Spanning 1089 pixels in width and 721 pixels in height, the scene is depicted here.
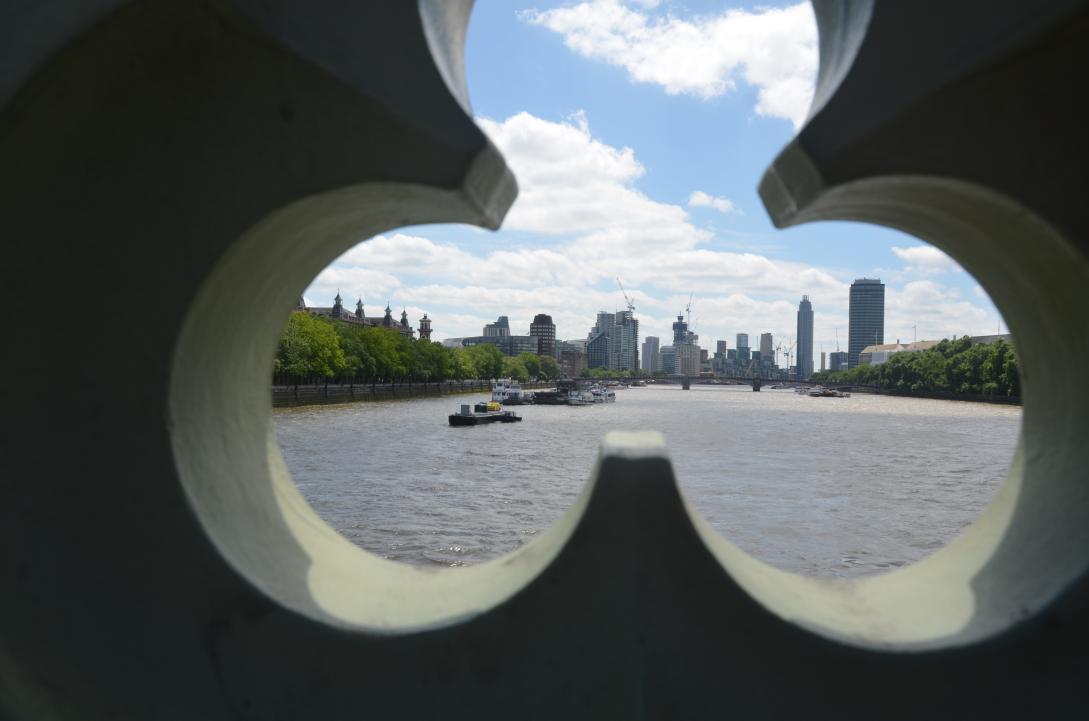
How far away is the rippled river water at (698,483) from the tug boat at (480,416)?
3.20 feet

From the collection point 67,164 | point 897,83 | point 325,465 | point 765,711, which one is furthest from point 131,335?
point 325,465

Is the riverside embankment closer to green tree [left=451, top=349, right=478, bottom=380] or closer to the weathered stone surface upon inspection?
green tree [left=451, top=349, right=478, bottom=380]

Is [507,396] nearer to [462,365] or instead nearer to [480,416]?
[480,416]

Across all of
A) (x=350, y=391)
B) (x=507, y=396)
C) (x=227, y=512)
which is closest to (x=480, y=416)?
(x=507, y=396)

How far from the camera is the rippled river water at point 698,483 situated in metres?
16.2

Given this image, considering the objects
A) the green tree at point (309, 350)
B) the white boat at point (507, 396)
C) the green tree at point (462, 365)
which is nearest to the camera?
the green tree at point (309, 350)

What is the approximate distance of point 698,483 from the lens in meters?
23.1

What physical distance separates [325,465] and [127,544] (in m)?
23.8

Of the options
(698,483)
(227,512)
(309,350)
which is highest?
(309,350)

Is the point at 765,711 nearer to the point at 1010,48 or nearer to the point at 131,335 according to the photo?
the point at 1010,48

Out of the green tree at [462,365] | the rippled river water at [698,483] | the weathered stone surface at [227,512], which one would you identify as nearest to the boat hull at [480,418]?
the rippled river water at [698,483]

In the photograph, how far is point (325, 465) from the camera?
25078 mm

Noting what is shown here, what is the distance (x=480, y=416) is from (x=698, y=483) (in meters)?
22.8

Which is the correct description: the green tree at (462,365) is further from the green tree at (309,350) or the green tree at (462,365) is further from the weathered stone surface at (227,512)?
the weathered stone surface at (227,512)
